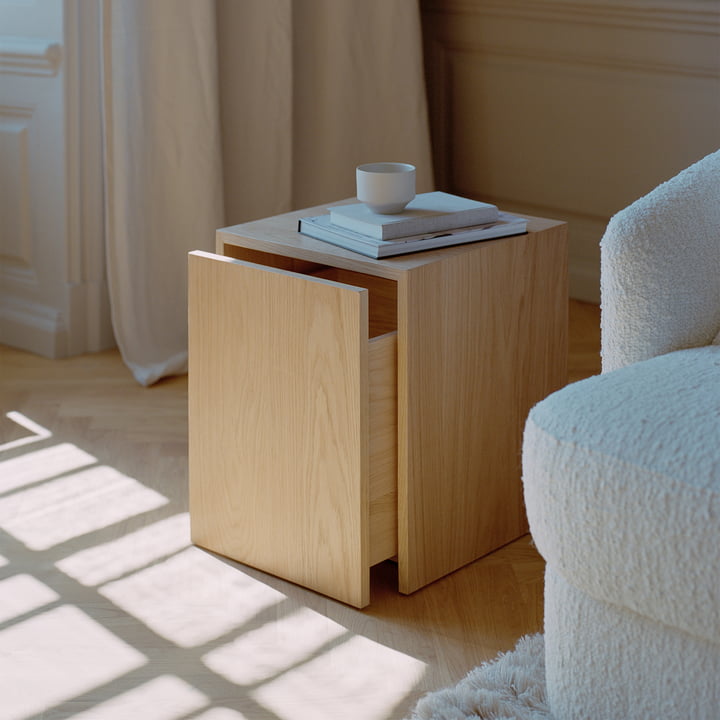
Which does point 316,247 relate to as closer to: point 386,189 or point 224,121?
point 386,189

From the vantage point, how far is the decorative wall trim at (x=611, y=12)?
2.39m

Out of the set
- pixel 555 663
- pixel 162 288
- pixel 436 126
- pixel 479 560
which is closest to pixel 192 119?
pixel 162 288

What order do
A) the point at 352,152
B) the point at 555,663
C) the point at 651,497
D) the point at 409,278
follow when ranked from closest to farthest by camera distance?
the point at 651,497 < the point at 555,663 < the point at 409,278 < the point at 352,152

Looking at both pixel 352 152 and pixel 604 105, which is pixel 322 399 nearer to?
pixel 352 152

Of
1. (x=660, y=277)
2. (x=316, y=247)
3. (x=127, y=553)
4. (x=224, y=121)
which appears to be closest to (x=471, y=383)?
(x=316, y=247)

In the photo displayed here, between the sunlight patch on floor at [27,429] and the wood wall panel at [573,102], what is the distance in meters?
1.33

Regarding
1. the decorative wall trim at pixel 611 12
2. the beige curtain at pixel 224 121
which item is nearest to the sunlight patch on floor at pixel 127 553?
the beige curtain at pixel 224 121

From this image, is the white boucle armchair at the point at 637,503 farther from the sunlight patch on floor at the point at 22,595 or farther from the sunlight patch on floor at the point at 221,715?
the sunlight patch on floor at the point at 22,595

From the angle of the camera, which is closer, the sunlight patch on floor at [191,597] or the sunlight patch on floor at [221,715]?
the sunlight patch on floor at [221,715]

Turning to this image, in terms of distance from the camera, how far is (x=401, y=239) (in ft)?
4.52

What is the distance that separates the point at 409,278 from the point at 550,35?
59.0 inches

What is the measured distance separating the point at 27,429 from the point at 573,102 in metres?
1.44

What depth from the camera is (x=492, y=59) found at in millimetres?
2764

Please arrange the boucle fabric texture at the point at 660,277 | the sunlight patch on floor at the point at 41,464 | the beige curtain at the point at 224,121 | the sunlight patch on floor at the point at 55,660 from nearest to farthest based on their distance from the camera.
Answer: the boucle fabric texture at the point at 660,277 → the sunlight patch on floor at the point at 55,660 → the sunlight patch on floor at the point at 41,464 → the beige curtain at the point at 224,121
